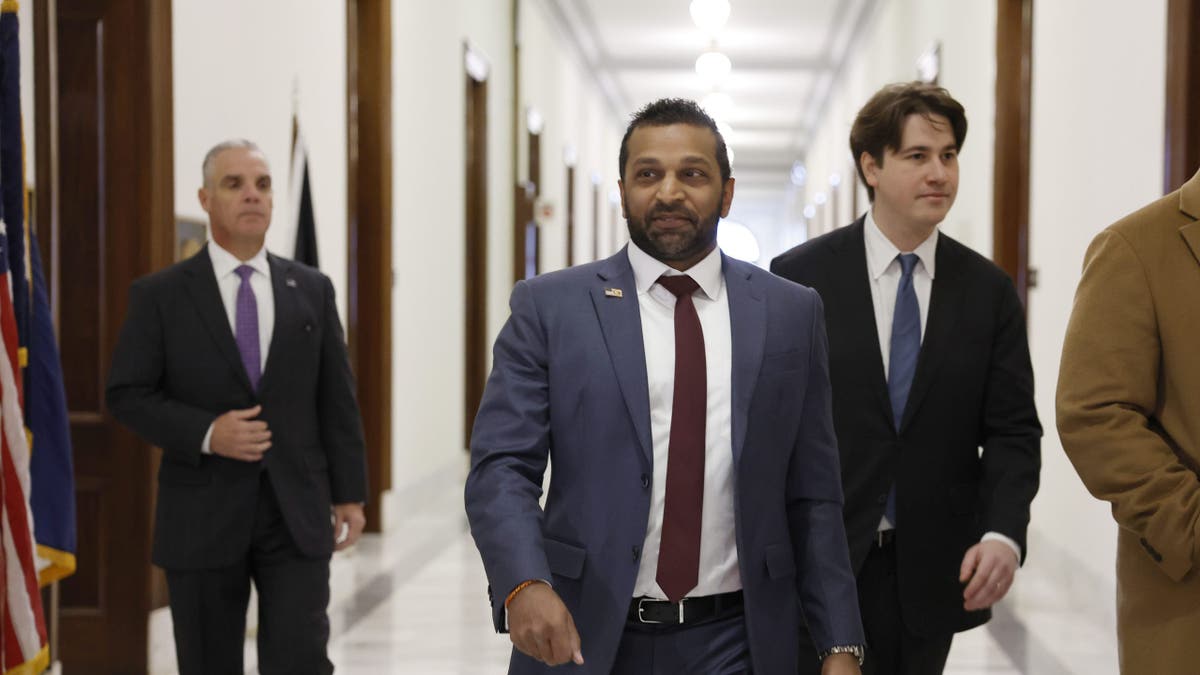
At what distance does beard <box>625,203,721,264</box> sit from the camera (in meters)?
2.13

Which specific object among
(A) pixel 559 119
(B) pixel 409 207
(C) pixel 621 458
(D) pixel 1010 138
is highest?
(A) pixel 559 119

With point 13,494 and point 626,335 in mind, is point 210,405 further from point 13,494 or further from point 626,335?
point 626,335

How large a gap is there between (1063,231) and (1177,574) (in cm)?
477

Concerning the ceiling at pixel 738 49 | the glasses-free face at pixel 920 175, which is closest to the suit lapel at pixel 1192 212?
the glasses-free face at pixel 920 175

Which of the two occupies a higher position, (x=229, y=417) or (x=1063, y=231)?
(x=1063, y=231)

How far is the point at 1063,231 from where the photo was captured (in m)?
6.54

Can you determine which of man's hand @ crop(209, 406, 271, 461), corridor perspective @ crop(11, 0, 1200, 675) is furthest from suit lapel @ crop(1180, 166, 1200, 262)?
man's hand @ crop(209, 406, 271, 461)

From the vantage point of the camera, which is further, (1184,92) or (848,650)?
(1184,92)

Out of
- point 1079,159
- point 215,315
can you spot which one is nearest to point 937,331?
point 215,315

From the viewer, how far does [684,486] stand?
210cm

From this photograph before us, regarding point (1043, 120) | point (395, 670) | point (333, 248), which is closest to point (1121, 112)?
point (1043, 120)

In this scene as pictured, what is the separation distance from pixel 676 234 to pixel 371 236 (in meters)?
6.00

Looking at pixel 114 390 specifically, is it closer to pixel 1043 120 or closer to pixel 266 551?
pixel 266 551

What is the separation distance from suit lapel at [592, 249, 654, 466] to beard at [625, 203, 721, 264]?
0.23 ft
